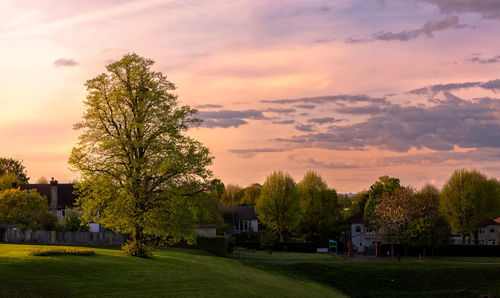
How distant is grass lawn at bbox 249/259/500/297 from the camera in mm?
57281

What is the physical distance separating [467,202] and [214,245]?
57.4 m

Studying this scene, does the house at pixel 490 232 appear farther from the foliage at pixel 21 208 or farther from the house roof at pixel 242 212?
the foliage at pixel 21 208

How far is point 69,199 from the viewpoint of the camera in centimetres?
10144

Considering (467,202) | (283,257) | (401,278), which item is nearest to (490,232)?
(467,202)

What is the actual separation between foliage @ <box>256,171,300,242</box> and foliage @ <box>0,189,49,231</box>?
52784 millimetres

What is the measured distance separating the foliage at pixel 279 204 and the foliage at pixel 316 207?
13.5ft

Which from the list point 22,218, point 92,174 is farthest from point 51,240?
point 92,174

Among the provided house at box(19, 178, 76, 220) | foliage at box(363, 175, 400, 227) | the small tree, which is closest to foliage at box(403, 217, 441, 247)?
the small tree

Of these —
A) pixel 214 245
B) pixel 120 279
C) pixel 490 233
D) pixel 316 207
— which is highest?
pixel 316 207

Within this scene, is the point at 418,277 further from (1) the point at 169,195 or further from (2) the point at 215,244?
(1) the point at 169,195

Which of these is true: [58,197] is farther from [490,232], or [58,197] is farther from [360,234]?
[490,232]

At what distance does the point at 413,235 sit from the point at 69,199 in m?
65.4

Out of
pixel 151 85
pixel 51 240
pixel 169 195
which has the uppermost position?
pixel 151 85

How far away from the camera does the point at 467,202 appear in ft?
339
